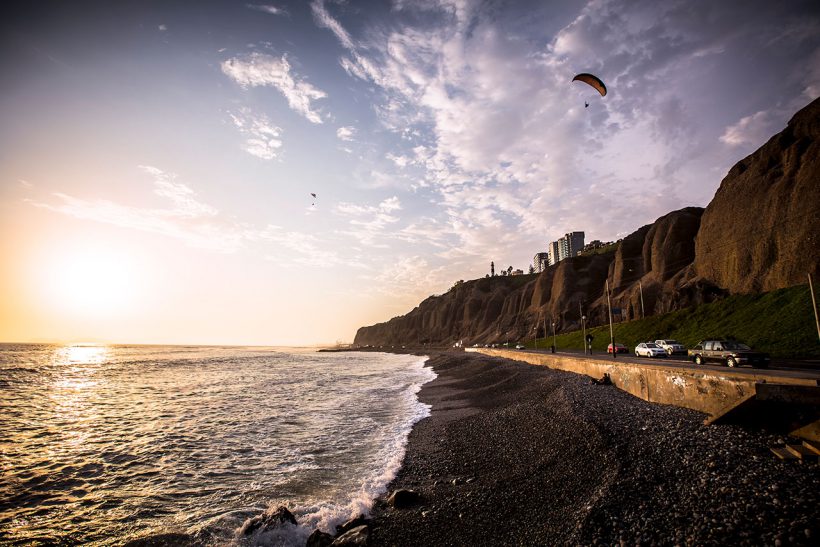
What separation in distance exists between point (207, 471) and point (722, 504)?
1439 centimetres

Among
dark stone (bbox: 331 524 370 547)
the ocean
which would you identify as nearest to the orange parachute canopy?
the ocean

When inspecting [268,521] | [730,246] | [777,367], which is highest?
[730,246]

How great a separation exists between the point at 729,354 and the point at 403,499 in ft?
79.0

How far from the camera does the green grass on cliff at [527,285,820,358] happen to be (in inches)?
1271

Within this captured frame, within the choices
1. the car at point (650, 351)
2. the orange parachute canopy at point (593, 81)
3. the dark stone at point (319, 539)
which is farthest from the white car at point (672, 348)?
the dark stone at point (319, 539)

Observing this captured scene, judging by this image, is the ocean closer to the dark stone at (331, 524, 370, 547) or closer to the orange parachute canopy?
the dark stone at (331, 524, 370, 547)

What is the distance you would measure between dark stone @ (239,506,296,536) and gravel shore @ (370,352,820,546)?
7.10 ft

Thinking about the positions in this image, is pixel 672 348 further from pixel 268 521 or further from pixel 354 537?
pixel 268 521

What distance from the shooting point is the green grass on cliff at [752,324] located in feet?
106

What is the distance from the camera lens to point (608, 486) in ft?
24.5

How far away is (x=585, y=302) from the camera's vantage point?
9356 cm

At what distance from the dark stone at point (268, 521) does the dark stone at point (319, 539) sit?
88cm

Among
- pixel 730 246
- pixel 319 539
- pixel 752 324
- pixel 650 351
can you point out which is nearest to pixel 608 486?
pixel 319 539

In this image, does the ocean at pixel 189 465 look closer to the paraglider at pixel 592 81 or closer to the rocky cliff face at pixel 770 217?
the paraglider at pixel 592 81
